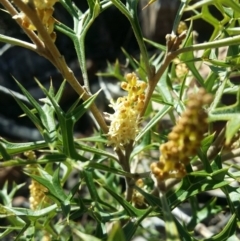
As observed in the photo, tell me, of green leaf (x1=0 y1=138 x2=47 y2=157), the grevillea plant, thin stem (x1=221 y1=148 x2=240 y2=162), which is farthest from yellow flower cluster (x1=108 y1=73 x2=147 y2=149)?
thin stem (x1=221 y1=148 x2=240 y2=162)

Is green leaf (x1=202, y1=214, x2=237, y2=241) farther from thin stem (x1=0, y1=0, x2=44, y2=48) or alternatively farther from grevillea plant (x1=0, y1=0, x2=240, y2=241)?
thin stem (x1=0, y1=0, x2=44, y2=48)

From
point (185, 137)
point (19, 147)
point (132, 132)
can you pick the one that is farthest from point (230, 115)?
point (19, 147)

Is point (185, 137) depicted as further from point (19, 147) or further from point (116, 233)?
point (19, 147)

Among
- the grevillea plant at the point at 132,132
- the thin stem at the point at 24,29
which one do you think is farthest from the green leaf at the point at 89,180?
A: the thin stem at the point at 24,29

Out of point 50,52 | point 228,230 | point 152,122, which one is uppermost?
point 50,52

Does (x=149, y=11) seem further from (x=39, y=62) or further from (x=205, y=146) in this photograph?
(x=205, y=146)

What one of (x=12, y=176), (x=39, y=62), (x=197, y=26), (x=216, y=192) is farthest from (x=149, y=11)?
(x=216, y=192)

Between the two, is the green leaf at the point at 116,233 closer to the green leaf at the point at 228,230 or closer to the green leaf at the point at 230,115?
the green leaf at the point at 230,115
